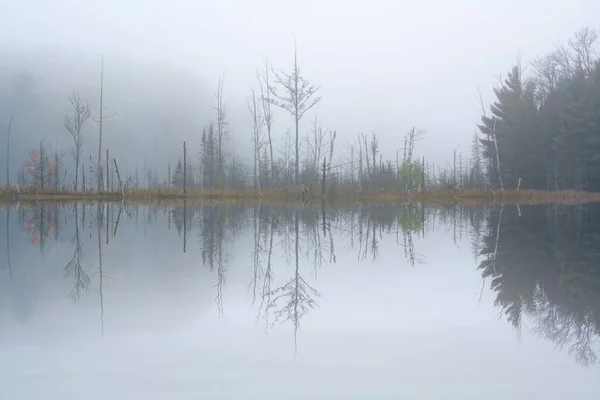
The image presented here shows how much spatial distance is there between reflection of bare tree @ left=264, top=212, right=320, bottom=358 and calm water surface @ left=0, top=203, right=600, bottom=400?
20 millimetres

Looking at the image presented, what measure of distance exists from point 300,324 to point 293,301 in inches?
28.1

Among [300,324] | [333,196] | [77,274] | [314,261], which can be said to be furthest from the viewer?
[333,196]

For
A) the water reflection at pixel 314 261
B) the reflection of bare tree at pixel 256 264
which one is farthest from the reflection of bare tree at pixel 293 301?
the reflection of bare tree at pixel 256 264

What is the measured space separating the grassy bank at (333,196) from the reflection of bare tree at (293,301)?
22.5 meters

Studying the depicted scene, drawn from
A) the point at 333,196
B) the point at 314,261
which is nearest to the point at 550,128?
the point at 333,196

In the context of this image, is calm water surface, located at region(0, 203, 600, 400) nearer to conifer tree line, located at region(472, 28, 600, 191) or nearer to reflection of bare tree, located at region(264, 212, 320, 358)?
reflection of bare tree, located at region(264, 212, 320, 358)

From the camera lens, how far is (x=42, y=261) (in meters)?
6.96

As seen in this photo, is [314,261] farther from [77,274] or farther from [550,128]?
Result: [550,128]

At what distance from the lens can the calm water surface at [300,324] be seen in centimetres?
274

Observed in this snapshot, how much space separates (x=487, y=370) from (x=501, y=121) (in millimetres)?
40807

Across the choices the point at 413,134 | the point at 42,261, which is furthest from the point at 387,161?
the point at 42,261

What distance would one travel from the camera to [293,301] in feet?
15.1

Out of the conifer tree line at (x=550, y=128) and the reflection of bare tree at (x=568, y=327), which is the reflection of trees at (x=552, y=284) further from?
the conifer tree line at (x=550, y=128)

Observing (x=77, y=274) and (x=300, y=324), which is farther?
(x=77, y=274)
